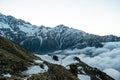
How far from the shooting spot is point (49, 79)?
70.5 metres

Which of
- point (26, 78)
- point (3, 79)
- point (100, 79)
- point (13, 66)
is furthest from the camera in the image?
point (100, 79)

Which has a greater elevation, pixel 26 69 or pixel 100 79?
pixel 26 69

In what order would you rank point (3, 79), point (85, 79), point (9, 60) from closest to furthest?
point (3, 79), point (9, 60), point (85, 79)

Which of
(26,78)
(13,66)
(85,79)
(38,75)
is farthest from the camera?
(85,79)

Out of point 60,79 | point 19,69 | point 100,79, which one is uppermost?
point 19,69

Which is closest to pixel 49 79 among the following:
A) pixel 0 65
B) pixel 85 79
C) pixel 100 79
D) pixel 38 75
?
pixel 38 75

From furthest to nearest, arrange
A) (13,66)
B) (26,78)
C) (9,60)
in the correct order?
(9,60) < (13,66) < (26,78)

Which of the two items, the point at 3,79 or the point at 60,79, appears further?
the point at 60,79

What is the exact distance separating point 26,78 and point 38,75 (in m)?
7.12

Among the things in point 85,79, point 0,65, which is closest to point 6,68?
point 0,65

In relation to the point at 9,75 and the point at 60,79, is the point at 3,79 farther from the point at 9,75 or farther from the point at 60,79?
the point at 60,79

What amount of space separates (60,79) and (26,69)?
487 inches

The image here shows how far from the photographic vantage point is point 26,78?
198ft

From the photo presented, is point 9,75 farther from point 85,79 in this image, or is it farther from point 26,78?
point 85,79
